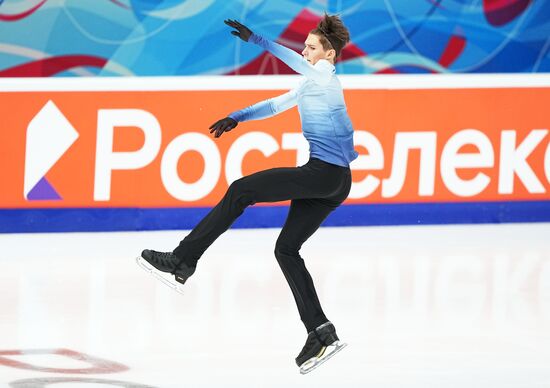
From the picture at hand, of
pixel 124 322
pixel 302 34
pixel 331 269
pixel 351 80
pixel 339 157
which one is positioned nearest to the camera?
pixel 339 157

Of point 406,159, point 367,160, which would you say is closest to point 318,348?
point 367,160

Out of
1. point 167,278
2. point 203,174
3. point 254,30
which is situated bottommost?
point 167,278

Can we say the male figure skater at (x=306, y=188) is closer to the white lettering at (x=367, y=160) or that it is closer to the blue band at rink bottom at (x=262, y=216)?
the blue band at rink bottom at (x=262, y=216)

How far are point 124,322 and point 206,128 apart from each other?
12.9ft

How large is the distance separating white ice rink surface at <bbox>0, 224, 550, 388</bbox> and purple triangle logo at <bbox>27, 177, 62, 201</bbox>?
337mm

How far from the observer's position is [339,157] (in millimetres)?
7125

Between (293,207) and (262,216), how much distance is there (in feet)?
17.5

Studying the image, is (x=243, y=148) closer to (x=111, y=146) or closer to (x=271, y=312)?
(x=111, y=146)

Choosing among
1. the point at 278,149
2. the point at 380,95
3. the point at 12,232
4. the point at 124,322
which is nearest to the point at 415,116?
the point at 380,95

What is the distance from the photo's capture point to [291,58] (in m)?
6.84

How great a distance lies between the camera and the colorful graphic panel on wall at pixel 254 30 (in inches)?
496

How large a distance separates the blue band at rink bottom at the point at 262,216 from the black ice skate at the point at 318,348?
523 centimetres

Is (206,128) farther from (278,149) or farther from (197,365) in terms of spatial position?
(197,365)

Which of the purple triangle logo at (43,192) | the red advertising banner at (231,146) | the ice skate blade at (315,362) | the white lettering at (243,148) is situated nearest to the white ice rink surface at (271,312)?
the ice skate blade at (315,362)
